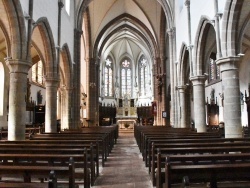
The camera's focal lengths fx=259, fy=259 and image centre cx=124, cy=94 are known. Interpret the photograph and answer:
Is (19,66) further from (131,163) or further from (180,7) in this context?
(180,7)

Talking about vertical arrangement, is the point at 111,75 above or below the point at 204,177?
above

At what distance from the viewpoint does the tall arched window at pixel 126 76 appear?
154 ft

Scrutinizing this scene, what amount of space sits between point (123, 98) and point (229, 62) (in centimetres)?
3383

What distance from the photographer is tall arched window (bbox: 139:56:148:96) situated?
45625 millimetres

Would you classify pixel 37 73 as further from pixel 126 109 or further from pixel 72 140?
pixel 72 140

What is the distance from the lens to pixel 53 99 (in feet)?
52.1

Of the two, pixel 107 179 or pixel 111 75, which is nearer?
pixel 107 179

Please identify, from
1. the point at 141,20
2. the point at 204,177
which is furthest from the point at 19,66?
the point at 141,20

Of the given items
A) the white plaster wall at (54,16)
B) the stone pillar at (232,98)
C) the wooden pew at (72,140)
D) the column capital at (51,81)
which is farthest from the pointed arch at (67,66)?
the stone pillar at (232,98)

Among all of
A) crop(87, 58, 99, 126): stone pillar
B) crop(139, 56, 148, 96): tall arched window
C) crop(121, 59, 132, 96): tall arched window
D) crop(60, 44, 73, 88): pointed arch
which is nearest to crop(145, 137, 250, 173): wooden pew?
crop(60, 44, 73, 88): pointed arch

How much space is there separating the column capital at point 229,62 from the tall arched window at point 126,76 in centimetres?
3651

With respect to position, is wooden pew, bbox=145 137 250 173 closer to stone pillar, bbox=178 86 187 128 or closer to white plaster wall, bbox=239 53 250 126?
stone pillar, bbox=178 86 187 128

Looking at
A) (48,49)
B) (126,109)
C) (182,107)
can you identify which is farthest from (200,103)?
(126,109)

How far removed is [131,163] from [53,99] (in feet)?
27.8
